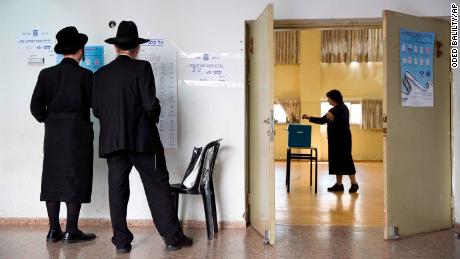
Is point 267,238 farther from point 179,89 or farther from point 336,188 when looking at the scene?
point 336,188

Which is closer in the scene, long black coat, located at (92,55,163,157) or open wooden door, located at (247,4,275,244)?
long black coat, located at (92,55,163,157)

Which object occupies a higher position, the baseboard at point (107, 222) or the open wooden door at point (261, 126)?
the open wooden door at point (261, 126)

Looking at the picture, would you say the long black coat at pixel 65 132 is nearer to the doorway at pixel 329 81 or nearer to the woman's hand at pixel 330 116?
the woman's hand at pixel 330 116

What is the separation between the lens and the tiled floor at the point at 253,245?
10.9 feet

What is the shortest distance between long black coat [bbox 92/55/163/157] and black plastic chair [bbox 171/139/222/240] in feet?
1.83

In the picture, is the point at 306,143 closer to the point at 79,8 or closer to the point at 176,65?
the point at 176,65

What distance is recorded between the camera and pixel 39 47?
4.35 meters

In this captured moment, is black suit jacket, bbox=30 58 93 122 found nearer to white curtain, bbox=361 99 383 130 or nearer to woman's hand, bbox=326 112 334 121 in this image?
woman's hand, bbox=326 112 334 121

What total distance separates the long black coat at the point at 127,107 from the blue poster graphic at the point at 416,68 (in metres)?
2.07

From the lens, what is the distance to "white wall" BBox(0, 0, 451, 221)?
423cm

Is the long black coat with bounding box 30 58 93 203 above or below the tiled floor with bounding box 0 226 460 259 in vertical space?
above

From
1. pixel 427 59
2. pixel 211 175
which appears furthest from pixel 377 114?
pixel 211 175

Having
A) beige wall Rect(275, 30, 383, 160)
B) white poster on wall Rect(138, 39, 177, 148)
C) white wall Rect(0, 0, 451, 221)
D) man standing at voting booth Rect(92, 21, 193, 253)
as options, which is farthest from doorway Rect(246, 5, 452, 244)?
beige wall Rect(275, 30, 383, 160)

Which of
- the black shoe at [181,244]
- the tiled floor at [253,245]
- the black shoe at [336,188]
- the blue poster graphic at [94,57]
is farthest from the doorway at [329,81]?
the black shoe at [181,244]
